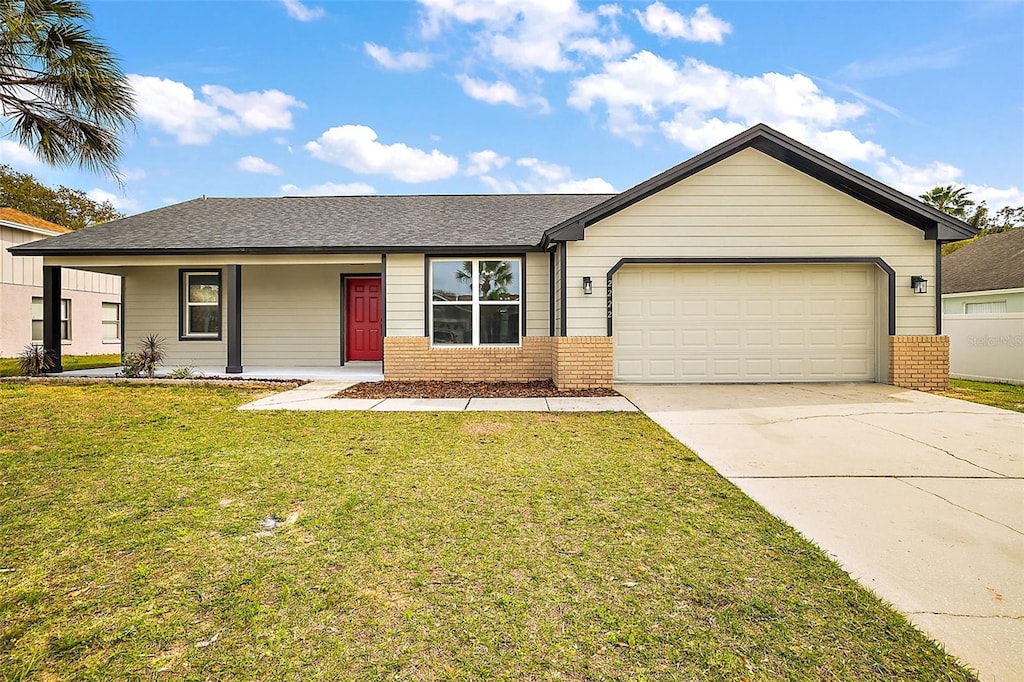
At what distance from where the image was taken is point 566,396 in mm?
8570

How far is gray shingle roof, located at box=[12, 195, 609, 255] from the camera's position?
10680 mm

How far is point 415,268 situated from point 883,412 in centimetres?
832

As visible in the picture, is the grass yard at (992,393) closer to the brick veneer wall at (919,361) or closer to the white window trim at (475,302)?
the brick veneer wall at (919,361)

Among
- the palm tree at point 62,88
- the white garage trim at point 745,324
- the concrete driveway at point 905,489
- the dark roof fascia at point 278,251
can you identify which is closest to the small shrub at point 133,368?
the dark roof fascia at point 278,251

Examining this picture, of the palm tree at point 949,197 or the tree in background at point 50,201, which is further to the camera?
the palm tree at point 949,197

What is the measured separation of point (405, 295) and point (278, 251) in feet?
9.44

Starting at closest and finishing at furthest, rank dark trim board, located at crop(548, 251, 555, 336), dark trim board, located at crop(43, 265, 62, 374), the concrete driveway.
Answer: the concrete driveway, dark trim board, located at crop(548, 251, 555, 336), dark trim board, located at crop(43, 265, 62, 374)

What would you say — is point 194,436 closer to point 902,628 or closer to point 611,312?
point 902,628

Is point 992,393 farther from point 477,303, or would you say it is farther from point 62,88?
point 62,88

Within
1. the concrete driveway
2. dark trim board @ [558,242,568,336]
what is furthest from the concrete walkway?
dark trim board @ [558,242,568,336]

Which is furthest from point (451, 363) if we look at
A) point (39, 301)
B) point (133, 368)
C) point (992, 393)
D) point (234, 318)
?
point (39, 301)

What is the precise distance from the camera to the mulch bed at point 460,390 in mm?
8781

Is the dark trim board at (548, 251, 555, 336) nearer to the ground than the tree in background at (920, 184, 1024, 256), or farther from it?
nearer to the ground

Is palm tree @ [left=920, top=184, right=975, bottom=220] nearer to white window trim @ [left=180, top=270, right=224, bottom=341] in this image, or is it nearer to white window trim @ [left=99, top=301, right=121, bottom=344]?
white window trim @ [left=180, top=270, right=224, bottom=341]
